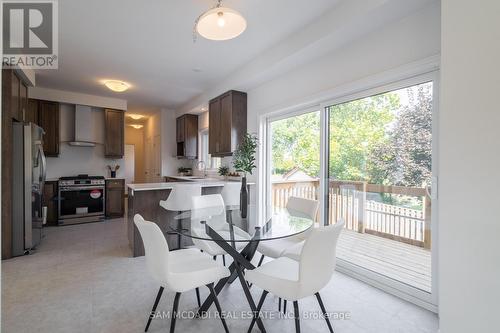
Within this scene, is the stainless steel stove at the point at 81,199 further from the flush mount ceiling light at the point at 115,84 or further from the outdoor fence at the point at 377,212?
the outdoor fence at the point at 377,212

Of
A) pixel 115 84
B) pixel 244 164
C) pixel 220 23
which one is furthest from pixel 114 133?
pixel 220 23

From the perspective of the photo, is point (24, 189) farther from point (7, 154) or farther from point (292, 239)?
point (292, 239)

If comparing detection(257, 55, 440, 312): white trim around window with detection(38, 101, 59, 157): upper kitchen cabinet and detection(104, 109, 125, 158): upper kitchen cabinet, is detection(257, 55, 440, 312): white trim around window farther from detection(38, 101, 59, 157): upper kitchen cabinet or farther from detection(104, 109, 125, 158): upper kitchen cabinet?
detection(38, 101, 59, 157): upper kitchen cabinet

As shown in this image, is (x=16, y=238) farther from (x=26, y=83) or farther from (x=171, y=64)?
(x=171, y=64)

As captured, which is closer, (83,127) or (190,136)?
(83,127)

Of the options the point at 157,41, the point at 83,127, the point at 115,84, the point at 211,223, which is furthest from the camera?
the point at 83,127

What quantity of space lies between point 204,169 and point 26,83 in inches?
145

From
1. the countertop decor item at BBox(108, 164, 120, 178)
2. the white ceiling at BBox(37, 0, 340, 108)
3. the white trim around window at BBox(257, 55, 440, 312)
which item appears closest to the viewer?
the white trim around window at BBox(257, 55, 440, 312)

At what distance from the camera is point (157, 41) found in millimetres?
3180

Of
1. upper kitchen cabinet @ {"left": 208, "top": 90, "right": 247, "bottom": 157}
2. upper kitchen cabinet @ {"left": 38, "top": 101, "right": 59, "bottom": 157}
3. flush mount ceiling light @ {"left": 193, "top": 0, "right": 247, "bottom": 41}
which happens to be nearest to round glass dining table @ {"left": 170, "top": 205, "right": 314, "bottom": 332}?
flush mount ceiling light @ {"left": 193, "top": 0, "right": 247, "bottom": 41}

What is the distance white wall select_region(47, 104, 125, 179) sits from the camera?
5645 mm

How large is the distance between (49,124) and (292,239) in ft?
18.9

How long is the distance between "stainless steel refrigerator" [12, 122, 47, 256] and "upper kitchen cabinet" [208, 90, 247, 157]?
2.83 meters

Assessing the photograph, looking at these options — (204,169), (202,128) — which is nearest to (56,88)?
(202,128)
